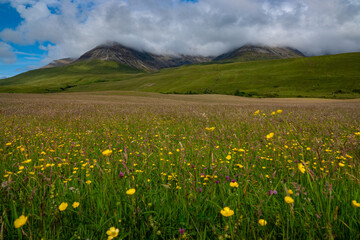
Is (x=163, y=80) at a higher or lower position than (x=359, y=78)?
higher

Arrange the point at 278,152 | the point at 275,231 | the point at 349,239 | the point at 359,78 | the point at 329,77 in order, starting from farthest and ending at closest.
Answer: the point at 329,77, the point at 359,78, the point at 278,152, the point at 275,231, the point at 349,239

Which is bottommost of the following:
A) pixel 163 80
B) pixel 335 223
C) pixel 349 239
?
pixel 349 239

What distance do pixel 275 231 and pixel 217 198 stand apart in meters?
0.68

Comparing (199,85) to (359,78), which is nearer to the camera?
(359,78)

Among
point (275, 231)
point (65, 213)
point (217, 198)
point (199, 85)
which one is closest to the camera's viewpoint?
point (275, 231)

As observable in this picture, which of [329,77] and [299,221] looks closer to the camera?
[299,221]

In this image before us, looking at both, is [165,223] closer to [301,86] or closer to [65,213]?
[65,213]

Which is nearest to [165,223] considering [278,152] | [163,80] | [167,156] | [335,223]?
[335,223]

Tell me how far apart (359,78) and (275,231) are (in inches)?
4605

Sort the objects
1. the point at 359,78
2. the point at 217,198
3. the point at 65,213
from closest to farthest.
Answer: the point at 65,213 < the point at 217,198 < the point at 359,78

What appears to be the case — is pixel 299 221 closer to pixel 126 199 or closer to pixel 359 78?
pixel 126 199

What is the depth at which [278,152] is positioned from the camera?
3.65 meters

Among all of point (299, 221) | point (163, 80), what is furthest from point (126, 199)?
point (163, 80)

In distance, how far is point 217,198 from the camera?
7.33 ft
